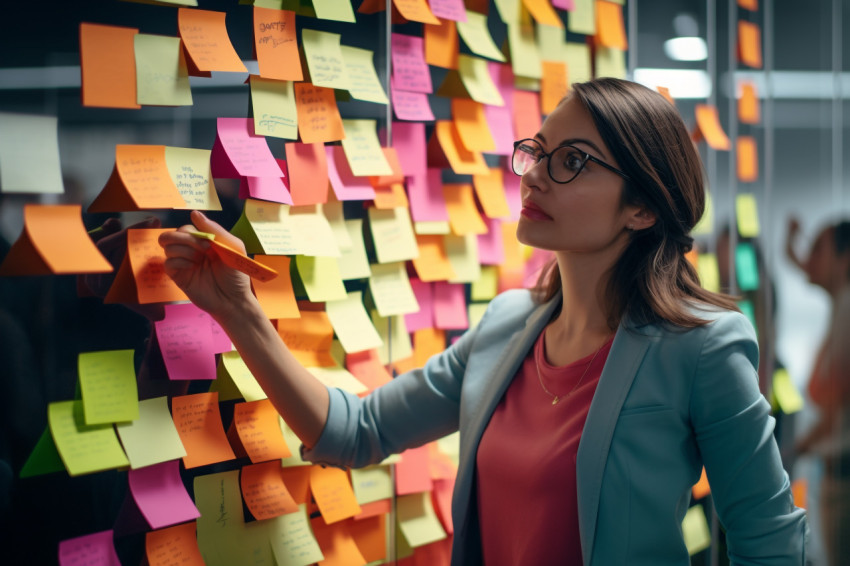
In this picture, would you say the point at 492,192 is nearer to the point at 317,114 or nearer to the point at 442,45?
the point at 442,45

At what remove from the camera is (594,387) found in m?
1.25

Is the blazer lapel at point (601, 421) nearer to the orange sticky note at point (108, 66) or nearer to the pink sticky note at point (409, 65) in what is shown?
the pink sticky note at point (409, 65)

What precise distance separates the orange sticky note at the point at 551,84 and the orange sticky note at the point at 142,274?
1004mm

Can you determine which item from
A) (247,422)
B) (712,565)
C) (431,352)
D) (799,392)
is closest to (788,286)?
(799,392)

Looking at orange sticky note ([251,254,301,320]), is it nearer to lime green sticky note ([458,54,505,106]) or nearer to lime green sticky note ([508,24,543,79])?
lime green sticky note ([458,54,505,106])

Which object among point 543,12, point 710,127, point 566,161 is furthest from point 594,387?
point 710,127

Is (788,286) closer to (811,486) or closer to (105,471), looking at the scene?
(811,486)

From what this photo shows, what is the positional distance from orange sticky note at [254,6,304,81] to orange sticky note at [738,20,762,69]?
1548 millimetres

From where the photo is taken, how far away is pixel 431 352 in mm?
1611

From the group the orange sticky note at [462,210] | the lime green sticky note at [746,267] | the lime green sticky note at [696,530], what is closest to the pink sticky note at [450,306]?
the orange sticky note at [462,210]

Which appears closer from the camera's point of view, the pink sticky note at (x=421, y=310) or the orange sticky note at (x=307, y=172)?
the orange sticky note at (x=307, y=172)

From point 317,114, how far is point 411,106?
250 mm

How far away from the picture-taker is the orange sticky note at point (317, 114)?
1.31m

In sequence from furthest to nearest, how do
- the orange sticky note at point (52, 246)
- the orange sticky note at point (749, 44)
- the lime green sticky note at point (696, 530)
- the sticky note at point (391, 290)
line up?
the orange sticky note at point (749, 44)
the lime green sticky note at point (696, 530)
the sticky note at point (391, 290)
the orange sticky note at point (52, 246)
